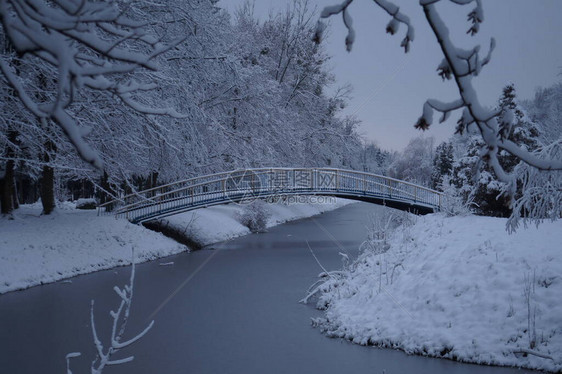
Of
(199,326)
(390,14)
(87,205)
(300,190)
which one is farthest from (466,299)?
(87,205)

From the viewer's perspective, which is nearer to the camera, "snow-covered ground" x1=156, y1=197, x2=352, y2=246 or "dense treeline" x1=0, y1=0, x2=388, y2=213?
"dense treeline" x1=0, y1=0, x2=388, y2=213

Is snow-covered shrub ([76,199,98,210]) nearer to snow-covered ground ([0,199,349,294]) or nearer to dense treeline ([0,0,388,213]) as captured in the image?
dense treeline ([0,0,388,213])

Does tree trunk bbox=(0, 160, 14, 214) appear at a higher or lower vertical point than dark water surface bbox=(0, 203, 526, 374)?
higher

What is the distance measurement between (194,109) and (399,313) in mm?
11003

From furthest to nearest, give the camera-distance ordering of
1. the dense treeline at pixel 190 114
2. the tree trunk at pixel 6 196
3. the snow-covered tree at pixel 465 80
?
the tree trunk at pixel 6 196, the dense treeline at pixel 190 114, the snow-covered tree at pixel 465 80

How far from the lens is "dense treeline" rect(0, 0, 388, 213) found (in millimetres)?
11328

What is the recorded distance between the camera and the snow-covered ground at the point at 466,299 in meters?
7.41

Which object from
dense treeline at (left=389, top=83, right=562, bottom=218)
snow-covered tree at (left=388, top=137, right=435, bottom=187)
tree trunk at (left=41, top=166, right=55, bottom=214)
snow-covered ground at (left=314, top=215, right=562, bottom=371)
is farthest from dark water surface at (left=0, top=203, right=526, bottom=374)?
snow-covered tree at (left=388, top=137, right=435, bottom=187)

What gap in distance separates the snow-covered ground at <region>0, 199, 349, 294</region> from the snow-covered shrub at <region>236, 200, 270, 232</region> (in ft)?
15.6

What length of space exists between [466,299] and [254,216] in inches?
740

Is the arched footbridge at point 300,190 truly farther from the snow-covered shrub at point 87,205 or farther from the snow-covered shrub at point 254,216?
the snow-covered shrub at point 87,205

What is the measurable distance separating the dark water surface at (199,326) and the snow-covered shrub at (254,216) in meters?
9.47

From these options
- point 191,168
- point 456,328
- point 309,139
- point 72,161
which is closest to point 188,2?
point 72,161

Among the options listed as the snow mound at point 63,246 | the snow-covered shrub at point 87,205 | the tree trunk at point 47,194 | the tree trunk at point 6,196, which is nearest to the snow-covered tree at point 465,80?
the snow mound at point 63,246
